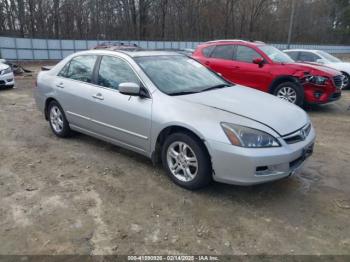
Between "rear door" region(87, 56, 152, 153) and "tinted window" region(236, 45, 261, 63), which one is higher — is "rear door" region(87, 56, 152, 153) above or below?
below

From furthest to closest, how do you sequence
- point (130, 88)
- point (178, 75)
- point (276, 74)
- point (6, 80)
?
point (6, 80)
point (276, 74)
point (178, 75)
point (130, 88)

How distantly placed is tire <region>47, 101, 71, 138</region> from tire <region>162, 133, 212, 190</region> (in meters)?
2.35

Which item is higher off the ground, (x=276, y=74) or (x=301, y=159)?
(x=276, y=74)

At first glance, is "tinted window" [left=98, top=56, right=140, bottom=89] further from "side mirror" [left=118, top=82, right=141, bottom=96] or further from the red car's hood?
the red car's hood

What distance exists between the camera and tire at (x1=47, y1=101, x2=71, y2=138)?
5680mm

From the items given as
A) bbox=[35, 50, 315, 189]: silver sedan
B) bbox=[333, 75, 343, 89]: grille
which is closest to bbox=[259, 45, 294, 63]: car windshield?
bbox=[333, 75, 343, 89]: grille

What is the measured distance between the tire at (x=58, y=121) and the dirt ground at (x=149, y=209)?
1.89ft

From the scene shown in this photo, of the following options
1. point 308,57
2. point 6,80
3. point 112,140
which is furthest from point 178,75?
point 6,80

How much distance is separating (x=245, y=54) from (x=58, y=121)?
16.6 ft

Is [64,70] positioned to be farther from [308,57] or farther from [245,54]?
[308,57]

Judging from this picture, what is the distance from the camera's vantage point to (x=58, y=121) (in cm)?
586

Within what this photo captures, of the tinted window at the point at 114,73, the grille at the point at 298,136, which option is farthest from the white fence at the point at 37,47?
the grille at the point at 298,136

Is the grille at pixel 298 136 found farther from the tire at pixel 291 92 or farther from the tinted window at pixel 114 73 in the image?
the tire at pixel 291 92

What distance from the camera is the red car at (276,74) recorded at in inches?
316
